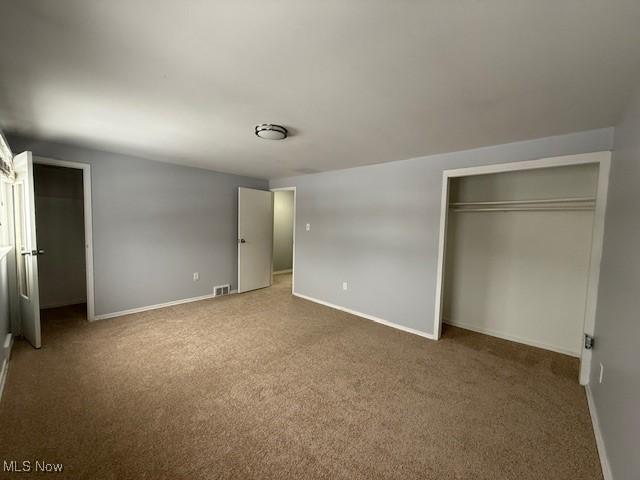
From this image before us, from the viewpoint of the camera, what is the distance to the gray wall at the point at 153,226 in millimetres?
3422

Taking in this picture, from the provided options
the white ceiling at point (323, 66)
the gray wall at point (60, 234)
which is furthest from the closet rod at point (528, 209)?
the gray wall at point (60, 234)

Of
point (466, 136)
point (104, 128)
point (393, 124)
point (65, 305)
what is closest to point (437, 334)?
point (466, 136)

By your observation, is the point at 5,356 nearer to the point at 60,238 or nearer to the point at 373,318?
the point at 60,238

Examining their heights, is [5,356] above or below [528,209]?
below

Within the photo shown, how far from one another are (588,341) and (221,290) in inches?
185

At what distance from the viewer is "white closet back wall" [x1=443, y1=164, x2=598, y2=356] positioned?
2787mm

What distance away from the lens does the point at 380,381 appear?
2.32 m

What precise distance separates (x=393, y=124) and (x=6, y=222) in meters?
3.99

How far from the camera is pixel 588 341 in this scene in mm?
2254

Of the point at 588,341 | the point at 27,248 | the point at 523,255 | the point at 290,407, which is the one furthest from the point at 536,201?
the point at 27,248

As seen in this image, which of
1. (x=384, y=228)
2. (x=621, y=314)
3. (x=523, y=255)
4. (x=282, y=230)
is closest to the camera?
(x=621, y=314)

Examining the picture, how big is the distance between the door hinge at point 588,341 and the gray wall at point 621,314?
0.10 metres

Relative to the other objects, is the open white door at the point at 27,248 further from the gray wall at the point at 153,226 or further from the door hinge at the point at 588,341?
the door hinge at the point at 588,341

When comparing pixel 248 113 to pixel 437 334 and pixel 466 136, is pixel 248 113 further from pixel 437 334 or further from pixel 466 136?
pixel 437 334
